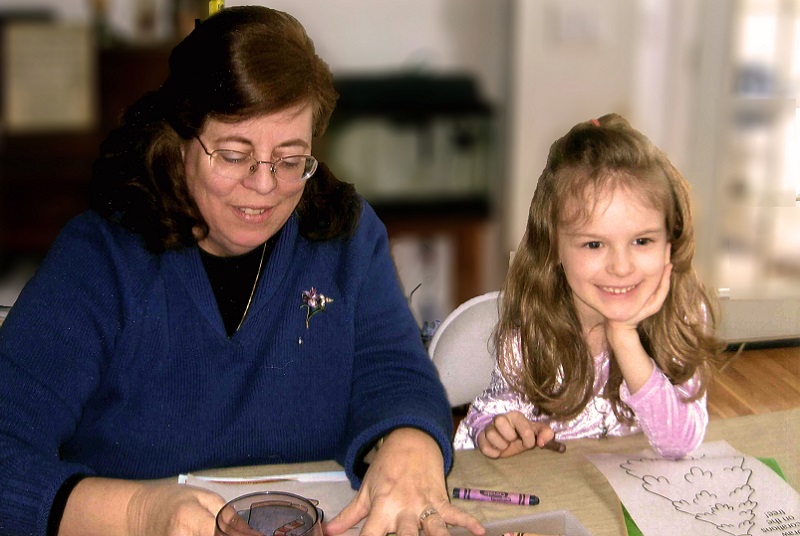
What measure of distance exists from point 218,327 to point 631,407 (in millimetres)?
598

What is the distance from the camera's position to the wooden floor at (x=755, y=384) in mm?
1303

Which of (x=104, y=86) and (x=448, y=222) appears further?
(x=104, y=86)

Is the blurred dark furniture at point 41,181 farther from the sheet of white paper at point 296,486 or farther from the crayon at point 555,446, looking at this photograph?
the crayon at point 555,446

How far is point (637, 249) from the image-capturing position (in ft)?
3.93

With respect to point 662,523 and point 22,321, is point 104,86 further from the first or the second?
point 662,523

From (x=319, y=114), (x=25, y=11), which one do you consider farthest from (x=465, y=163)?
(x=25, y=11)

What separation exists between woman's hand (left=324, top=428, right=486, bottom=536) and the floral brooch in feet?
0.82

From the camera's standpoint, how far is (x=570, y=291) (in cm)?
126

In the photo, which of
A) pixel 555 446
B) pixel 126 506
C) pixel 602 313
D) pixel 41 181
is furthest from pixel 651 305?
pixel 41 181

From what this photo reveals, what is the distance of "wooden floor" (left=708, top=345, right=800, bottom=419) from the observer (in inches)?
51.3

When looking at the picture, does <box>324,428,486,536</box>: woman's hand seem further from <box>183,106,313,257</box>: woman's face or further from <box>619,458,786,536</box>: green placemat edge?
<box>183,106,313,257</box>: woman's face

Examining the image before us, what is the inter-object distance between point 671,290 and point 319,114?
56cm

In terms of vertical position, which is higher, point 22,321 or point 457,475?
point 22,321

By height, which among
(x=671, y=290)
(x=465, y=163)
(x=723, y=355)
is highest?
(x=465, y=163)
